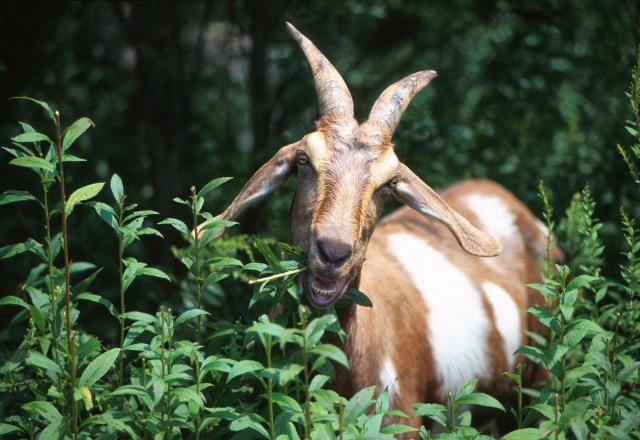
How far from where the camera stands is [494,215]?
5207 millimetres

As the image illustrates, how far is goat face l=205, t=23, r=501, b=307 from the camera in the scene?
3.09 meters

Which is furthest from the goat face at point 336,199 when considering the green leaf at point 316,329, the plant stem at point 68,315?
the plant stem at point 68,315

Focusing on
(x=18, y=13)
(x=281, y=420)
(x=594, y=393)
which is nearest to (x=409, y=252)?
(x=594, y=393)

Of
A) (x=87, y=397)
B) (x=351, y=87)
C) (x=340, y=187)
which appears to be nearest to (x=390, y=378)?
(x=340, y=187)

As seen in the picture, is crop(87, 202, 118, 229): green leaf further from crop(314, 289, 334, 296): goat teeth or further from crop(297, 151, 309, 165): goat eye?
crop(297, 151, 309, 165): goat eye

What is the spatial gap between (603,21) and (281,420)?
16.4 ft

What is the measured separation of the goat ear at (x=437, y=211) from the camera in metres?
3.61

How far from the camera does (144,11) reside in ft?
18.9

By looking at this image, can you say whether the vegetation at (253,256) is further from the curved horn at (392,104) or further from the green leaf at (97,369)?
the curved horn at (392,104)

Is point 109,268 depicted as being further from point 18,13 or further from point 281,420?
point 281,420

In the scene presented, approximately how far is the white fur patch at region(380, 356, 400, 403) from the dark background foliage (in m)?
1.96

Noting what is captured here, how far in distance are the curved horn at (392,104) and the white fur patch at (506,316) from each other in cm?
146

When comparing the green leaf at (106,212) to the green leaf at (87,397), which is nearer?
the green leaf at (87,397)

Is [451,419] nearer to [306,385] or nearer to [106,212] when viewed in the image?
[306,385]
